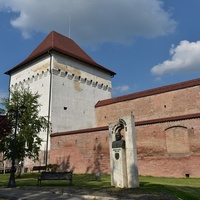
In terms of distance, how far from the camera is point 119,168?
10.9 m

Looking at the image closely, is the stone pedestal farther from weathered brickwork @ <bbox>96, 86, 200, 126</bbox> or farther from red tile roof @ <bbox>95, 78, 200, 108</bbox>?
red tile roof @ <bbox>95, 78, 200, 108</bbox>

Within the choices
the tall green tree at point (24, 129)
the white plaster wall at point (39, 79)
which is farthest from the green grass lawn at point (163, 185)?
the white plaster wall at point (39, 79)

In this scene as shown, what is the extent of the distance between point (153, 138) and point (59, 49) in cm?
1491

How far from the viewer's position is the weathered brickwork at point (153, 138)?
16578 mm

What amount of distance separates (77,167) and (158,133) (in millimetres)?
7930

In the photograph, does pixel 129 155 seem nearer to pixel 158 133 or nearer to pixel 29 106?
pixel 158 133

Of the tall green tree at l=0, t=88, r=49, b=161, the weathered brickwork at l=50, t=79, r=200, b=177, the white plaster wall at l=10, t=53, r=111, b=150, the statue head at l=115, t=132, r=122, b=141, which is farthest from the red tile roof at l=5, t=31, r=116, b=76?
the statue head at l=115, t=132, r=122, b=141

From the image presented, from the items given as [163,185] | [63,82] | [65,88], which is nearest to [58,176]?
[163,185]

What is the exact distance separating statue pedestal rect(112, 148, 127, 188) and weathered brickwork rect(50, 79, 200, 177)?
23.1ft

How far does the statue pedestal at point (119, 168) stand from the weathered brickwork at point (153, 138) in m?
7.03

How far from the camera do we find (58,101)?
1032 inches

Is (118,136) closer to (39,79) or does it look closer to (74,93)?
(74,93)

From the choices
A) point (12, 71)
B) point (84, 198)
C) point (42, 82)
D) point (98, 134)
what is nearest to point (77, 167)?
point (98, 134)

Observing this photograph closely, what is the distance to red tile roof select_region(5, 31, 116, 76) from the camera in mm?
27712
